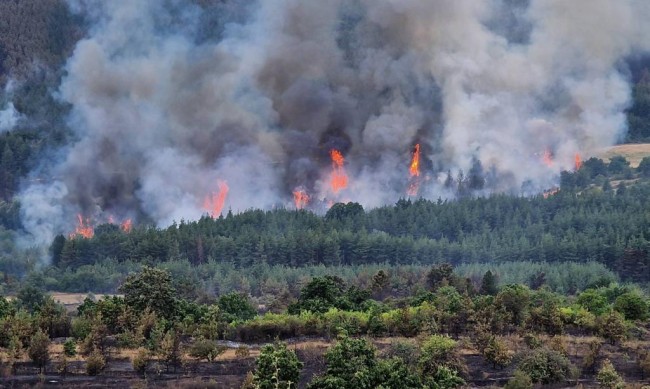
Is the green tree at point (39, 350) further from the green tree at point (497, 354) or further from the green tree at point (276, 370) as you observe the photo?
the green tree at point (497, 354)

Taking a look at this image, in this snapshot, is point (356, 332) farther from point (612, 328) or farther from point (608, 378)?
point (608, 378)

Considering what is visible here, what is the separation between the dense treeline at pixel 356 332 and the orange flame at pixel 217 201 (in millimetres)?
69635

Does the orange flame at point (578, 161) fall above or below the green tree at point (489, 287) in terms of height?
above

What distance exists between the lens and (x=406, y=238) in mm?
95312

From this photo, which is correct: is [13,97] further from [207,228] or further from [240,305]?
[240,305]

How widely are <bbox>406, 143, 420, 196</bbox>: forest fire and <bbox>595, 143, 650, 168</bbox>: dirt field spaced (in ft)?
97.2

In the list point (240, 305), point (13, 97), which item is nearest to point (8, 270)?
point (240, 305)

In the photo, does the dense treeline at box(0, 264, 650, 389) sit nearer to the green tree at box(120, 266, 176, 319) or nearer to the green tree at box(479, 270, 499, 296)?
the green tree at box(120, 266, 176, 319)

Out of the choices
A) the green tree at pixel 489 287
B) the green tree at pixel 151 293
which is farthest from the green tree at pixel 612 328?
the green tree at pixel 151 293

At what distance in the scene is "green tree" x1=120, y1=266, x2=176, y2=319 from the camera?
164ft

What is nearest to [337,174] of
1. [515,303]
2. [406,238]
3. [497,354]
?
[406,238]

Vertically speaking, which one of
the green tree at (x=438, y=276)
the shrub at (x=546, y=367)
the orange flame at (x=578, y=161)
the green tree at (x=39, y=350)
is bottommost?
the shrub at (x=546, y=367)

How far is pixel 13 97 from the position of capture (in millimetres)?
178875

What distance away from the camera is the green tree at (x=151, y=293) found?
50.0m
